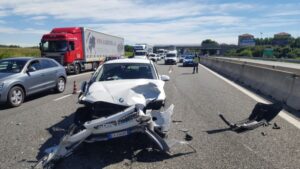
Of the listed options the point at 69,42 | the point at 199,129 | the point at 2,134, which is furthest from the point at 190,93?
the point at 69,42

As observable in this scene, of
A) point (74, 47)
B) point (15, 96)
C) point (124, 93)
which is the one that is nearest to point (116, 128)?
point (124, 93)

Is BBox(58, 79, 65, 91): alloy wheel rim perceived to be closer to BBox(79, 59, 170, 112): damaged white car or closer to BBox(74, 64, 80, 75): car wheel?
BBox(79, 59, 170, 112): damaged white car

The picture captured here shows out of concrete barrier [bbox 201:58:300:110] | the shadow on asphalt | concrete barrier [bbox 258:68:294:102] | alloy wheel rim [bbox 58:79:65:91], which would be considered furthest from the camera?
alloy wheel rim [bbox 58:79:65:91]

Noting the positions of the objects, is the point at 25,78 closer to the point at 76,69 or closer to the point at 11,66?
the point at 11,66

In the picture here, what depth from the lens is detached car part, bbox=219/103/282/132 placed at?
22.7ft

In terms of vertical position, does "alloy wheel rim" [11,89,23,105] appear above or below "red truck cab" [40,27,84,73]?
below

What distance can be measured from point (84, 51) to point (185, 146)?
2285 cm

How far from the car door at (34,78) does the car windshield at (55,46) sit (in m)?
12.6

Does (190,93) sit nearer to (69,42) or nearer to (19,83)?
(19,83)

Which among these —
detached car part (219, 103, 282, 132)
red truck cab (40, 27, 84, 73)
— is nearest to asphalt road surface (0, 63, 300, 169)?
detached car part (219, 103, 282, 132)

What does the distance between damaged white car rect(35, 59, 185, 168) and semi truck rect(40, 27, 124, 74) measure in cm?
1781

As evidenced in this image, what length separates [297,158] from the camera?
16.9 ft

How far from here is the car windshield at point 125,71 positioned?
25.2 ft

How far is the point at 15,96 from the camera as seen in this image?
10.3m
